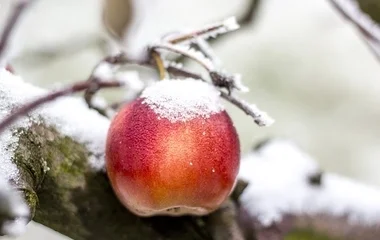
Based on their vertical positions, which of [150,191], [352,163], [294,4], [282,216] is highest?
[150,191]

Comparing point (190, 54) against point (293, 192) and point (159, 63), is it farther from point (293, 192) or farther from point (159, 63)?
point (293, 192)

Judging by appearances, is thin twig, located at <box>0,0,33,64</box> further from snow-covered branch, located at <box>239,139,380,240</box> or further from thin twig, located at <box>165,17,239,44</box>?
snow-covered branch, located at <box>239,139,380,240</box>

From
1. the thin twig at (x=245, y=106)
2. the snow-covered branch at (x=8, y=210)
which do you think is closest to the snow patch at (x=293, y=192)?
the thin twig at (x=245, y=106)

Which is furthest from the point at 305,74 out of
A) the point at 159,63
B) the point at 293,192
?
the point at 159,63

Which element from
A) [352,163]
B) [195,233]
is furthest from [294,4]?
[195,233]

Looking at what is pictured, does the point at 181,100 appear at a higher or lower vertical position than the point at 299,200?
higher

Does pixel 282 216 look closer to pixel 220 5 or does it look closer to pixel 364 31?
pixel 364 31
